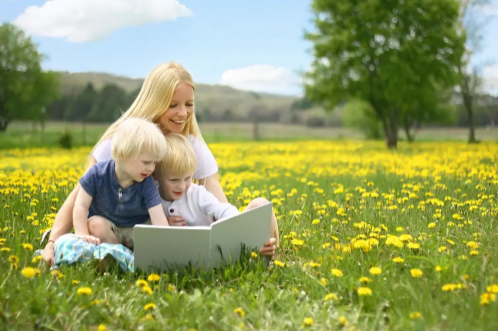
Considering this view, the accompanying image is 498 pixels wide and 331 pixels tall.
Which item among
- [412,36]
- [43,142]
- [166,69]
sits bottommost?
[43,142]

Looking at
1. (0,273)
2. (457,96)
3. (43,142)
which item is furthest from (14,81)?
(0,273)

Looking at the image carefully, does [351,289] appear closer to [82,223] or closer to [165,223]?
[165,223]

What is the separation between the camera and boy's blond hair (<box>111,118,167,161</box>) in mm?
2924

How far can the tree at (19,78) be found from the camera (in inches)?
922

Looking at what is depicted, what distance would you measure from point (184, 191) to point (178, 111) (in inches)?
24.0

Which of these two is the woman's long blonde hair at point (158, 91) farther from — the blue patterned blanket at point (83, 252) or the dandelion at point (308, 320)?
the dandelion at point (308, 320)

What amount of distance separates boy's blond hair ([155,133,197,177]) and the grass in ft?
35.8

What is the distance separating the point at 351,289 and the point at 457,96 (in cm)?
2763

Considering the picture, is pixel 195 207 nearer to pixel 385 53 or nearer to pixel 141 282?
pixel 141 282

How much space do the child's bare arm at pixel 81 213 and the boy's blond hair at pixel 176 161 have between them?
475 mm

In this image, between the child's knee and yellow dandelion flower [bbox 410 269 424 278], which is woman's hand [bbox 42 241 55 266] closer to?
the child's knee

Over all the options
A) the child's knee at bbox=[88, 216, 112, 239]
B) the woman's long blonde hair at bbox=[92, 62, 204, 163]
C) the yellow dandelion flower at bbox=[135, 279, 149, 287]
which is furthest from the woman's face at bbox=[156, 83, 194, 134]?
the yellow dandelion flower at bbox=[135, 279, 149, 287]

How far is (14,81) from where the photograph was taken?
24.3 metres

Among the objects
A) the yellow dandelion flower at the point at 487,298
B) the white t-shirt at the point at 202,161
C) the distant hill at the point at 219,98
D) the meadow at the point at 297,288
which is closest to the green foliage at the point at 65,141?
the distant hill at the point at 219,98
